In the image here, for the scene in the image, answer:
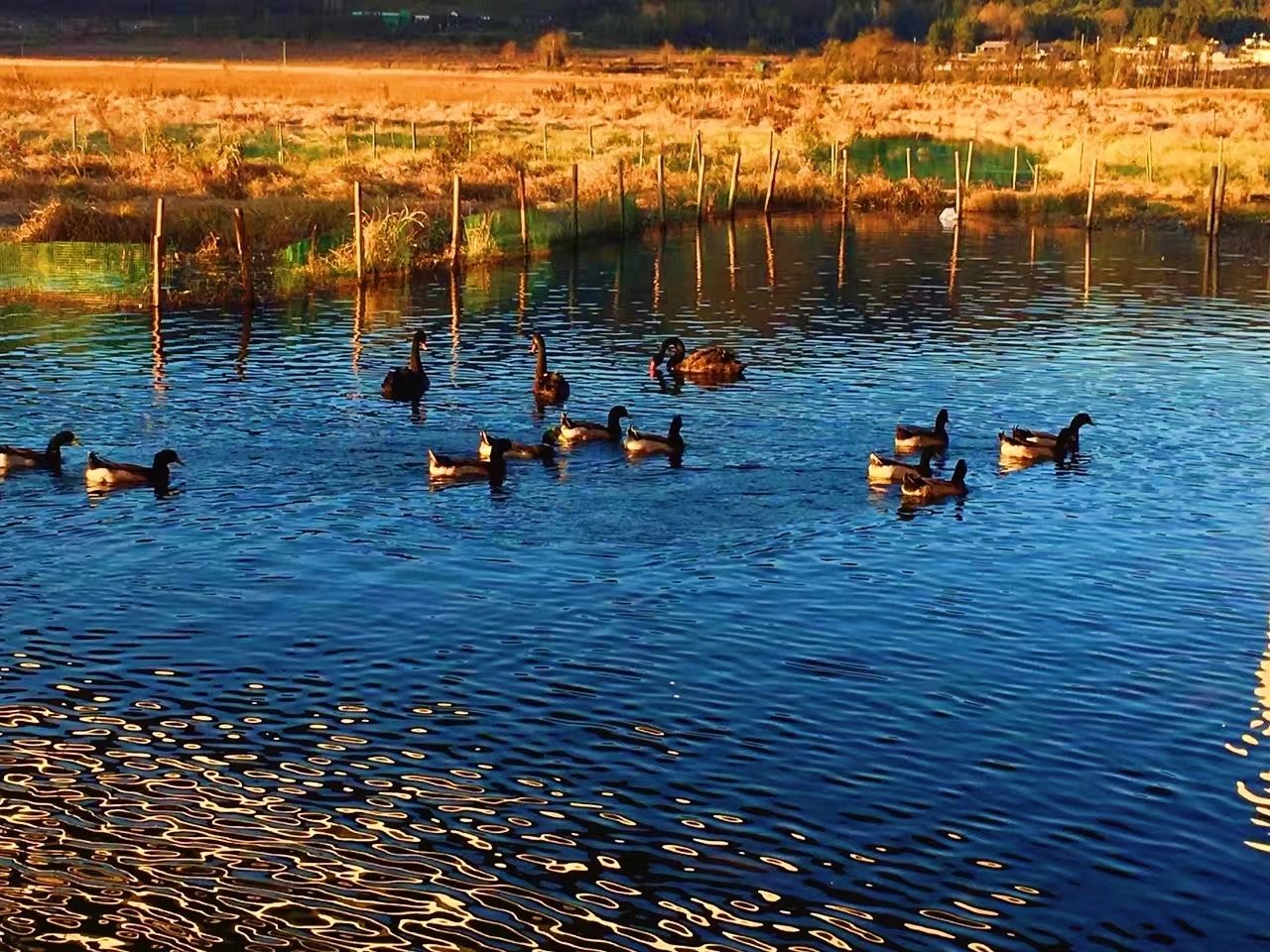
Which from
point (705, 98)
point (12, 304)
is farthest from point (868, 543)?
point (705, 98)

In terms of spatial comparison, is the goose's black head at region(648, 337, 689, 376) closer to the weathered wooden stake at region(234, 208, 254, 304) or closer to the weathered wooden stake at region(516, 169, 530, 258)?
the weathered wooden stake at region(234, 208, 254, 304)

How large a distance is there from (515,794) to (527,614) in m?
4.96

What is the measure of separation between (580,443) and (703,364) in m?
6.83

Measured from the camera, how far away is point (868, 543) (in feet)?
78.9

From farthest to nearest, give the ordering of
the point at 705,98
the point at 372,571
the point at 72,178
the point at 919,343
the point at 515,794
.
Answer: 1. the point at 705,98
2. the point at 72,178
3. the point at 919,343
4. the point at 372,571
5. the point at 515,794

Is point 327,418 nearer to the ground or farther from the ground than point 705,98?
nearer to the ground

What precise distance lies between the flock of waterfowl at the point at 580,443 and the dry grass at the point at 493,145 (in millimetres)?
19671

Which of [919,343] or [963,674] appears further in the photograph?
[919,343]

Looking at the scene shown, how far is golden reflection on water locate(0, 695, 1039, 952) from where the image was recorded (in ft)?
45.5

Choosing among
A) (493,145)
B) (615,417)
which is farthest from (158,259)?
(493,145)

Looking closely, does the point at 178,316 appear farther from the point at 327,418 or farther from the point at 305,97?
the point at 305,97

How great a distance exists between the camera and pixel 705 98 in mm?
96938

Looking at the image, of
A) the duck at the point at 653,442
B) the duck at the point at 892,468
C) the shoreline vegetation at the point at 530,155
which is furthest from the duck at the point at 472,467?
the shoreline vegetation at the point at 530,155

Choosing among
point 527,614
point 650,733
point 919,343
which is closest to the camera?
point 650,733
